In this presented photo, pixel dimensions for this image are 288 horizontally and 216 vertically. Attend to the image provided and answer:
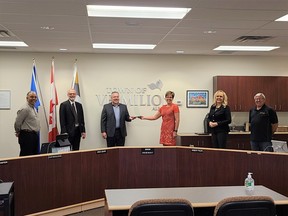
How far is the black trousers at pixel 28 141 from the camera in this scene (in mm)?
5660

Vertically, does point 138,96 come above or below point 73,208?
above

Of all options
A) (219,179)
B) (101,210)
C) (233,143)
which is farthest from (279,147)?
(101,210)

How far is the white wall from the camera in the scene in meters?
7.43

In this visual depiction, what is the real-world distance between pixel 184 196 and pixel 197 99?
5.24 meters

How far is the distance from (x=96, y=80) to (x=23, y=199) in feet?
13.4

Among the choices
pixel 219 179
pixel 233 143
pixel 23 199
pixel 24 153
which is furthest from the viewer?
pixel 233 143

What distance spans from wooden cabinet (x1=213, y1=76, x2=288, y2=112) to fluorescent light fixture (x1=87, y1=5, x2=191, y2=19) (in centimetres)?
373

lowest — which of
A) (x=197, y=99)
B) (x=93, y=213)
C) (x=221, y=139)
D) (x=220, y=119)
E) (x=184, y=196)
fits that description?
(x=93, y=213)

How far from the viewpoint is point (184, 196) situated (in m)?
2.91

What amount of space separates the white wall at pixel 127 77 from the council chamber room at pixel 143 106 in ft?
0.08

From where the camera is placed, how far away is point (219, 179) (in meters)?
4.56

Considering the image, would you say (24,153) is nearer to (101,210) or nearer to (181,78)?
(101,210)

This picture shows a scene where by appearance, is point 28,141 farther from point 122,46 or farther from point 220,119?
point 220,119

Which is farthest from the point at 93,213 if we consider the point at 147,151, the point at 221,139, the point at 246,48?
the point at 246,48
